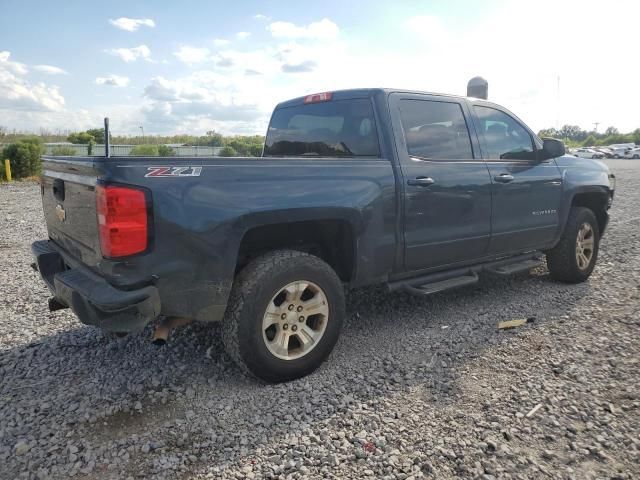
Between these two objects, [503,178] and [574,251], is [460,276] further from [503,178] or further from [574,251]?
[574,251]

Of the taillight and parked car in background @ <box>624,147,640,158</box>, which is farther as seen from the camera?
parked car in background @ <box>624,147,640,158</box>

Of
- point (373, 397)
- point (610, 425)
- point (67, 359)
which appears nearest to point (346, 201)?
point (373, 397)

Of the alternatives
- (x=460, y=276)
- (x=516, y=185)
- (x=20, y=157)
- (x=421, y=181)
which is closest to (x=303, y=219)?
(x=421, y=181)

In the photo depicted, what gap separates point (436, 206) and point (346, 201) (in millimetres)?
893

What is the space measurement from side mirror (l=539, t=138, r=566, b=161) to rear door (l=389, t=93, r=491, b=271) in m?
0.99

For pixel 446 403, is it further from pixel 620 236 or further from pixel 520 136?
pixel 620 236

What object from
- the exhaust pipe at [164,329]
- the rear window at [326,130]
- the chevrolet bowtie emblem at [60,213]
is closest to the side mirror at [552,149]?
the rear window at [326,130]

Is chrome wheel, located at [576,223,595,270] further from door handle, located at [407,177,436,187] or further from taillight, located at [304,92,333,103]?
taillight, located at [304,92,333,103]

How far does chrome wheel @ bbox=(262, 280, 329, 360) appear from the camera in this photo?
3078 millimetres

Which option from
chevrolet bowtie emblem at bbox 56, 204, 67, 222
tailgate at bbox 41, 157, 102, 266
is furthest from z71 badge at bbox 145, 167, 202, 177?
chevrolet bowtie emblem at bbox 56, 204, 67, 222

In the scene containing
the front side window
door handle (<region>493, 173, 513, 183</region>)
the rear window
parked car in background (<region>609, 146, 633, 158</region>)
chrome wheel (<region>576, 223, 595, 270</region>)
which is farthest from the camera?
parked car in background (<region>609, 146, 633, 158</region>)

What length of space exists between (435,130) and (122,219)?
102 inches

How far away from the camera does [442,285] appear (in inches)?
154

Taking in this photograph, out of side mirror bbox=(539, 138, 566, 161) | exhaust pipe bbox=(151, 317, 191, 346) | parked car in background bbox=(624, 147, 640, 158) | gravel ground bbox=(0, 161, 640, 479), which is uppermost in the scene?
parked car in background bbox=(624, 147, 640, 158)
